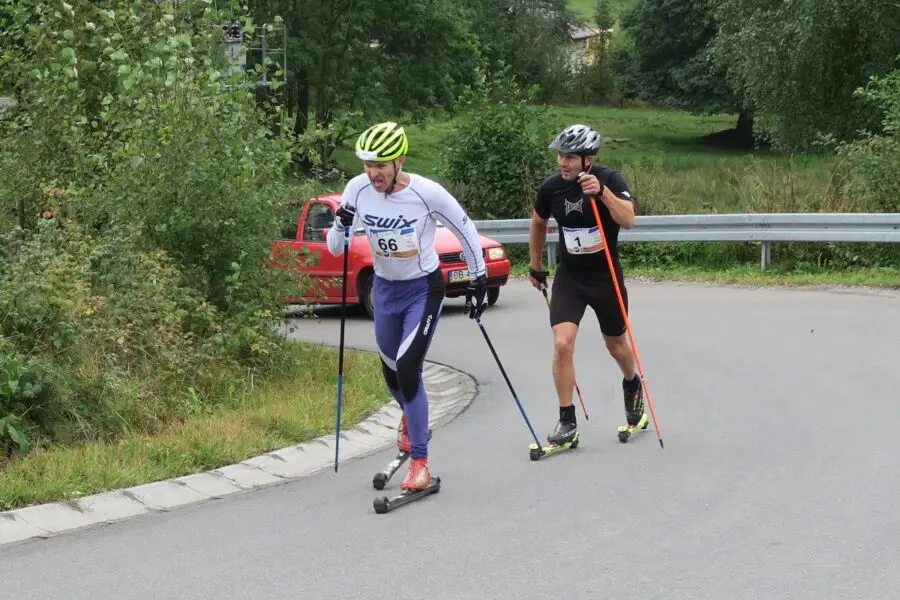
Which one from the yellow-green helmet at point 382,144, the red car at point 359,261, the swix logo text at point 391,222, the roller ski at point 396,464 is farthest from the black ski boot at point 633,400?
the red car at point 359,261

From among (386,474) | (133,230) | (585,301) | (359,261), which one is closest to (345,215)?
(386,474)

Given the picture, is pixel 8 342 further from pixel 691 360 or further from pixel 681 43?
pixel 681 43

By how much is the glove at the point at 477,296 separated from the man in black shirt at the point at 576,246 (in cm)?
88

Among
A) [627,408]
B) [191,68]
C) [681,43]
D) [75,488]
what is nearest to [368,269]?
[191,68]

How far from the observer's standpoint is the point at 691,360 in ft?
41.4

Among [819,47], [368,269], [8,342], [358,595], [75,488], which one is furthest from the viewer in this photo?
[819,47]

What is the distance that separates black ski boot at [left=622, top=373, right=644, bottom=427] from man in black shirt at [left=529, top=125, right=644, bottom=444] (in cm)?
14

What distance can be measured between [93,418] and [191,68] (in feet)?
13.5

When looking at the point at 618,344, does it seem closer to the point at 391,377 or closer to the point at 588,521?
the point at 391,377

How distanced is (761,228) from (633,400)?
34.6ft

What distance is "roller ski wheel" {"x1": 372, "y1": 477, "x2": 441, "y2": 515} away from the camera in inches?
288

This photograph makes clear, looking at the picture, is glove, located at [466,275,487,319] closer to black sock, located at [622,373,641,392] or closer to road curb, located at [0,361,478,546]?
road curb, located at [0,361,478,546]

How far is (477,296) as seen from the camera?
802 cm

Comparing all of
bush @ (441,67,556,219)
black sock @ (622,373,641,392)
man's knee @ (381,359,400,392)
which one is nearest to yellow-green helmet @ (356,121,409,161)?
man's knee @ (381,359,400,392)
